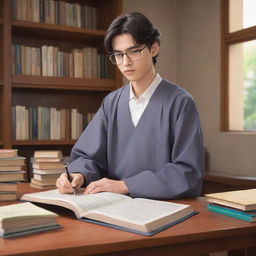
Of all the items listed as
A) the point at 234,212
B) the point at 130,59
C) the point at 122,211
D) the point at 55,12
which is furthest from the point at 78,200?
the point at 55,12

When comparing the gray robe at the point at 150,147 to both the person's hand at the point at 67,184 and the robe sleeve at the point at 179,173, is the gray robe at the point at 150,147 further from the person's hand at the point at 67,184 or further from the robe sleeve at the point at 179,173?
the person's hand at the point at 67,184

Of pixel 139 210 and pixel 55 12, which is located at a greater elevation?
pixel 55 12

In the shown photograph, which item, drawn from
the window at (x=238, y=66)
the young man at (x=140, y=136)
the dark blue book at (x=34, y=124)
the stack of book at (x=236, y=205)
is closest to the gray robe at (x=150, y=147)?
the young man at (x=140, y=136)

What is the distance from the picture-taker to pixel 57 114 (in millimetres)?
3627

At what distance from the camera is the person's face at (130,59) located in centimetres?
184

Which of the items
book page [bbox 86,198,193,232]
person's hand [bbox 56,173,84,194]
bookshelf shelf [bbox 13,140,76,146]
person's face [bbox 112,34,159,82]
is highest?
person's face [bbox 112,34,159,82]

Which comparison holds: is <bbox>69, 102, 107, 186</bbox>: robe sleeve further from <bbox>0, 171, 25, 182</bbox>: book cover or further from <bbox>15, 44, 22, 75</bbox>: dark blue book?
<bbox>15, 44, 22, 75</bbox>: dark blue book

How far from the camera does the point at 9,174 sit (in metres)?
1.67

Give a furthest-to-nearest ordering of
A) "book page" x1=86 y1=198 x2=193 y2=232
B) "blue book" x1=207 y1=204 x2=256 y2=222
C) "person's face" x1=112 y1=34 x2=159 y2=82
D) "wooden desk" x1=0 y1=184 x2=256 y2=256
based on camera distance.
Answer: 1. "person's face" x1=112 y1=34 x2=159 y2=82
2. "blue book" x1=207 y1=204 x2=256 y2=222
3. "book page" x1=86 y1=198 x2=193 y2=232
4. "wooden desk" x1=0 y1=184 x2=256 y2=256

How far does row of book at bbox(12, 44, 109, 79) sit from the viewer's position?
3.44 m

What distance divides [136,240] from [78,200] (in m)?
0.36

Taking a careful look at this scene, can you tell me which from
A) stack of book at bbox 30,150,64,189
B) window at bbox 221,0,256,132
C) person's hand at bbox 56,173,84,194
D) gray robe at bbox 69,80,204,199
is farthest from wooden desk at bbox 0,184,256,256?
window at bbox 221,0,256,132

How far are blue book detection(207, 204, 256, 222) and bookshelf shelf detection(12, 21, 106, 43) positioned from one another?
236 cm

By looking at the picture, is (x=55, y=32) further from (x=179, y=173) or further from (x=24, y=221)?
(x=24, y=221)
